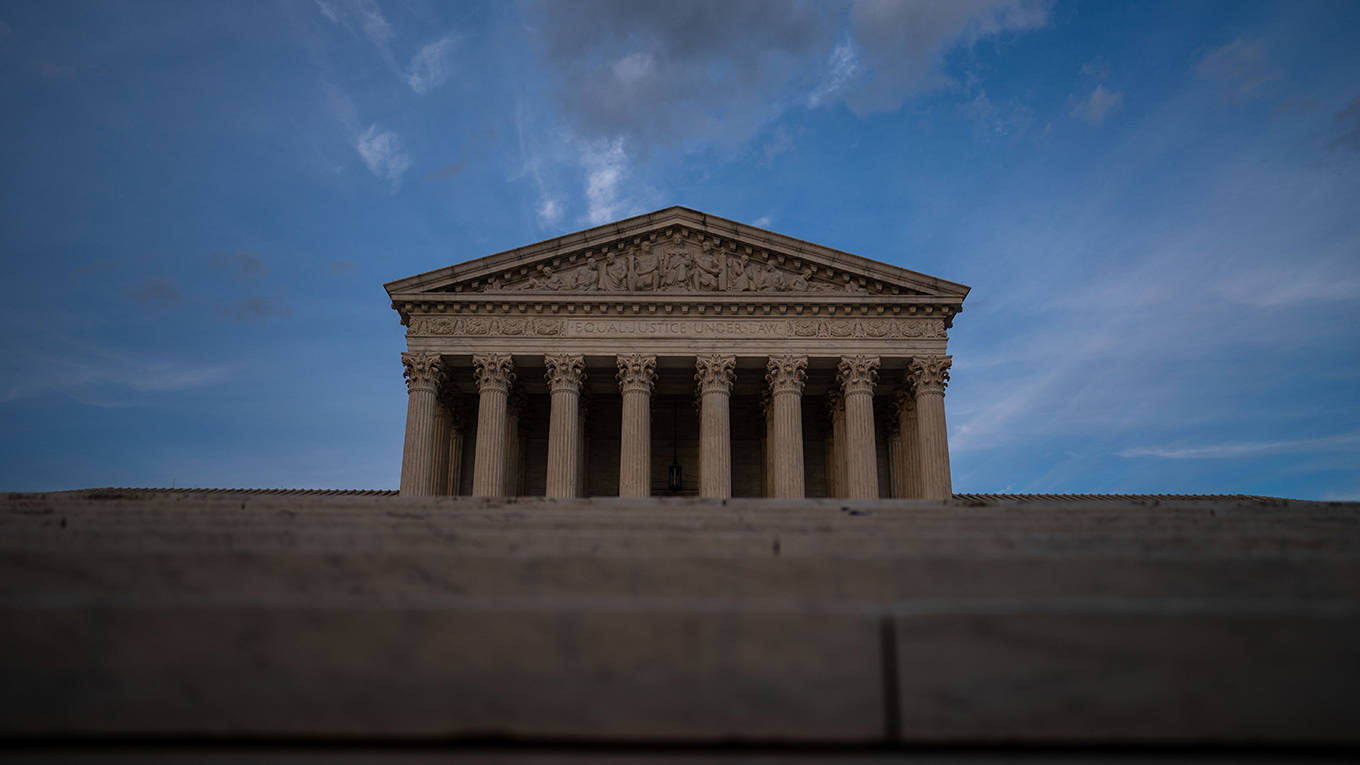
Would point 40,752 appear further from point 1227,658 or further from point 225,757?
point 1227,658

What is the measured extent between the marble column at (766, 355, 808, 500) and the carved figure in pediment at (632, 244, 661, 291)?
464 centimetres

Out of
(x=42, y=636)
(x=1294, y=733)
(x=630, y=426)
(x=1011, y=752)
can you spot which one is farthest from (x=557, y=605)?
(x=630, y=426)

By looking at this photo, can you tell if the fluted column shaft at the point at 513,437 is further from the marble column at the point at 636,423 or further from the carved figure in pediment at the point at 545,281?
the marble column at the point at 636,423

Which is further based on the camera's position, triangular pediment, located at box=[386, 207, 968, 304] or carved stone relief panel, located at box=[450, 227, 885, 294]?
carved stone relief panel, located at box=[450, 227, 885, 294]

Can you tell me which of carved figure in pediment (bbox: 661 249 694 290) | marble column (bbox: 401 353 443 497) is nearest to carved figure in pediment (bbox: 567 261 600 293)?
carved figure in pediment (bbox: 661 249 694 290)

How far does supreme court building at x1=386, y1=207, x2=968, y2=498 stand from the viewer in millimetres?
22844

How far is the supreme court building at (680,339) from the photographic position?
2284 cm

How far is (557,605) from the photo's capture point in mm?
3070

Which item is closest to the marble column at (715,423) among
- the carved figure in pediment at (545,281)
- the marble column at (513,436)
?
the carved figure in pediment at (545,281)

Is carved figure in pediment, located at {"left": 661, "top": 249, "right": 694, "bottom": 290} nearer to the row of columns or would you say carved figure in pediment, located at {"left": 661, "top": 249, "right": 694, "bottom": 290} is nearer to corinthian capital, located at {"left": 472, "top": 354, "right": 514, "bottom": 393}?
the row of columns

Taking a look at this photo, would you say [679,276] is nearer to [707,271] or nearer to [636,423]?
[707,271]

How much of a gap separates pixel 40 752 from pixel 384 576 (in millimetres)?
1419

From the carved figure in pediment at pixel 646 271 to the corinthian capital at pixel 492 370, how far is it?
4.87 metres

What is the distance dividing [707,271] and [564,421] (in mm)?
6772
